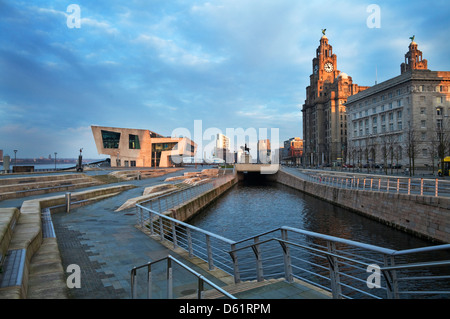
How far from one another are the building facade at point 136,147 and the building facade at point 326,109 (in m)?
61.1

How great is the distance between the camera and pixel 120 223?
13.2 m

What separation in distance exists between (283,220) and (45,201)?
1672cm

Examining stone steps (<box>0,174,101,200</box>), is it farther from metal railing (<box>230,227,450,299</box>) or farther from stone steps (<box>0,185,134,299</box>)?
metal railing (<box>230,227,450,299</box>)

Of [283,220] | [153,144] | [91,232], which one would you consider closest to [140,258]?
[91,232]

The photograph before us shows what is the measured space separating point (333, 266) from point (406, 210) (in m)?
16.4

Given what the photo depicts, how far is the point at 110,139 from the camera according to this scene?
78812mm

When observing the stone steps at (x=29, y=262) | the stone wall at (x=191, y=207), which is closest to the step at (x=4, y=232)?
the stone steps at (x=29, y=262)

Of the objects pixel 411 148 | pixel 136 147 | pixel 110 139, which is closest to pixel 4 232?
pixel 411 148

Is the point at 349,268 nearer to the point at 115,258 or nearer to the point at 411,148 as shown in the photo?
the point at 115,258

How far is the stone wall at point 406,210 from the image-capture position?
1516cm

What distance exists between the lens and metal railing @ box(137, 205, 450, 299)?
419 cm

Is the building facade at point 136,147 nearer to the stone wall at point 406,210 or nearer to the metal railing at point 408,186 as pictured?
the metal railing at point 408,186

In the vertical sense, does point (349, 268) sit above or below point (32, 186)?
below

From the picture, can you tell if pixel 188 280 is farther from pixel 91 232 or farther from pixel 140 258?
pixel 91 232
